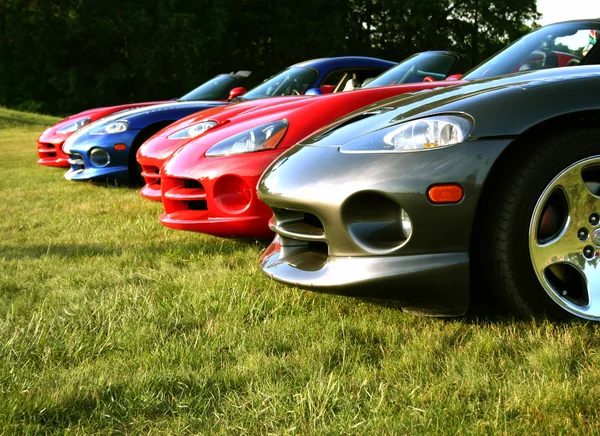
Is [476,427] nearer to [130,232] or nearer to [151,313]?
[151,313]

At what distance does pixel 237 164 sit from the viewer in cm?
358

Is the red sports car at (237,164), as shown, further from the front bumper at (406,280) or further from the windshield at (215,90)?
the windshield at (215,90)

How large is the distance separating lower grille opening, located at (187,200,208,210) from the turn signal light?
76.1 inches

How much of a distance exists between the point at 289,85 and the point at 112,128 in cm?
187

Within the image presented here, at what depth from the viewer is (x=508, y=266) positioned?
221 centimetres

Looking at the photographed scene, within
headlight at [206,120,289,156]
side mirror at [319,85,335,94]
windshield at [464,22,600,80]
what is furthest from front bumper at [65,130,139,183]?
windshield at [464,22,600,80]

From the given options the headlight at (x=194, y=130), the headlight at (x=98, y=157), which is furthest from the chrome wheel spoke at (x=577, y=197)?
the headlight at (x=98, y=157)

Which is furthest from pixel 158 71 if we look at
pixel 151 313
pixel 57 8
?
pixel 151 313

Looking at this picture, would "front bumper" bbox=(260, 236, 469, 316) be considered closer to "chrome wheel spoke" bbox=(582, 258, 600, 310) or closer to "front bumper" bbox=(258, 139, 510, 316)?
"front bumper" bbox=(258, 139, 510, 316)

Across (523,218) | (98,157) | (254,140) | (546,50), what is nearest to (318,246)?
(523,218)

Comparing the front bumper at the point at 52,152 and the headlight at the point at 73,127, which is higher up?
the headlight at the point at 73,127

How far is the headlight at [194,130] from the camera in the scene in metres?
4.94

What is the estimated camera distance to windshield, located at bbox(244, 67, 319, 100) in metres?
6.54

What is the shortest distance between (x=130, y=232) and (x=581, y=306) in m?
2.99
